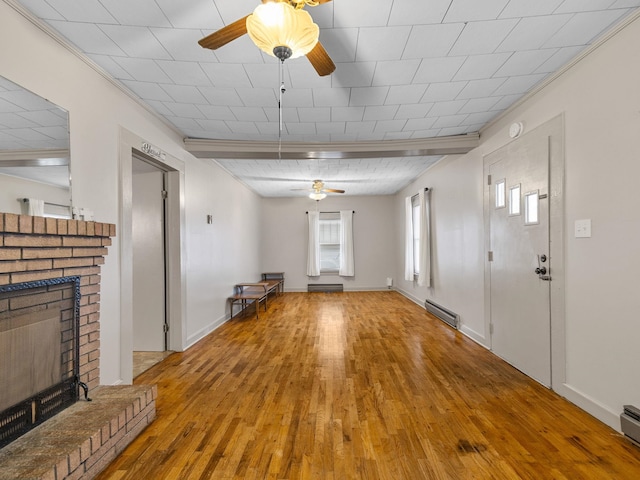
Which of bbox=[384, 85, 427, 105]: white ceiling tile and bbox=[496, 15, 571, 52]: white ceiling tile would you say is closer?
bbox=[496, 15, 571, 52]: white ceiling tile

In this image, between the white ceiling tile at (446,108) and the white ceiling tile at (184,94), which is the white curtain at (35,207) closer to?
the white ceiling tile at (184,94)

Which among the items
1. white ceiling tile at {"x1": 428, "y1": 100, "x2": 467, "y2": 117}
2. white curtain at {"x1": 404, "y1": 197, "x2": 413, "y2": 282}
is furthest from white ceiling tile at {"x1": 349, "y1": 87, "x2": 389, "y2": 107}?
white curtain at {"x1": 404, "y1": 197, "x2": 413, "y2": 282}

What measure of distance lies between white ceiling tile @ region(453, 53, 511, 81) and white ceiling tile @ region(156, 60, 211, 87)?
202cm

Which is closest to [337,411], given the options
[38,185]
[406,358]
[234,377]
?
[234,377]

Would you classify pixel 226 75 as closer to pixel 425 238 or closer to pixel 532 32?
pixel 532 32

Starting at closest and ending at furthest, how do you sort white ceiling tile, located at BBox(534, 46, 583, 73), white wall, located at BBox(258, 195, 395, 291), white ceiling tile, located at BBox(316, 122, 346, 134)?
white ceiling tile, located at BBox(534, 46, 583, 73) < white ceiling tile, located at BBox(316, 122, 346, 134) < white wall, located at BBox(258, 195, 395, 291)

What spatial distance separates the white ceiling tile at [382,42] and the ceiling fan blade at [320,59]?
0.44 metres

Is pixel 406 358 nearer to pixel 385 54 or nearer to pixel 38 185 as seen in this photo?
pixel 385 54

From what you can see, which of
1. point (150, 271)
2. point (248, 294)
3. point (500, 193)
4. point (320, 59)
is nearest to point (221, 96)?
point (320, 59)

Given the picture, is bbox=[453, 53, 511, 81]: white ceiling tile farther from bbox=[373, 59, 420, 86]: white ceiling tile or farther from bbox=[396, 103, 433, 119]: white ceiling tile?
bbox=[396, 103, 433, 119]: white ceiling tile

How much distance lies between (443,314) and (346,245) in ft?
12.2

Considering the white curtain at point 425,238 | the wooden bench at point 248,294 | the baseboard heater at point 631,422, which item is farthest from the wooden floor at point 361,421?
the white curtain at point 425,238

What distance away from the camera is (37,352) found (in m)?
1.73

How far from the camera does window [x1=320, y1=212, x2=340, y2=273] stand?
8352 mm
